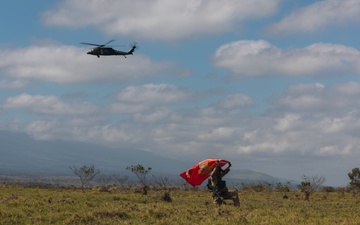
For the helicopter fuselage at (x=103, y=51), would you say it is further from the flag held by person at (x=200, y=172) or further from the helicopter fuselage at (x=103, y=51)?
the flag held by person at (x=200, y=172)

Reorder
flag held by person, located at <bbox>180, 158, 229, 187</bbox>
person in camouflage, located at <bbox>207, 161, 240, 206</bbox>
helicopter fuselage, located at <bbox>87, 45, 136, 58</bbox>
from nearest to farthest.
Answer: person in camouflage, located at <bbox>207, 161, 240, 206</bbox>
flag held by person, located at <bbox>180, 158, 229, 187</bbox>
helicopter fuselage, located at <bbox>87, 45, 136, 58</bbox>

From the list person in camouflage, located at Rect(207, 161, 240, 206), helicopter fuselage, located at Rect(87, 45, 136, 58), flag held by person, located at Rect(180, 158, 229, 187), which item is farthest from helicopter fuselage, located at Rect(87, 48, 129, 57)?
person in camouflage, located at Rect(207, 161, 240, 206)

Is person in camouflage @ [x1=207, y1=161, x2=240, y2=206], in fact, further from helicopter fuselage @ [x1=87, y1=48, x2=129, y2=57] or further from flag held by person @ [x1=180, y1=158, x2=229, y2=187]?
helicopter fuselage @ [x1=87, y1=48, x2=129, y2=57]

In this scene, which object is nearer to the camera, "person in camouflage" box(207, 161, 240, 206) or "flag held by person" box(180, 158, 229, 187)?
"person in camouflage" box(207, 161, 240, 206)

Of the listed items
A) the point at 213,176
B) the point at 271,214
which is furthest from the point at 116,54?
the point at 271,214

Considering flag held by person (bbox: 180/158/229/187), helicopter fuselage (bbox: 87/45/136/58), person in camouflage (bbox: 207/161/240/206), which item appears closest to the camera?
person in camouflage (bbox: 207/161/240/206)

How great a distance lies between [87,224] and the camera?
19.6 meters

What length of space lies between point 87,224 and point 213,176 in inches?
345

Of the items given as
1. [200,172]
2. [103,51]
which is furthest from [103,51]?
[200,172]

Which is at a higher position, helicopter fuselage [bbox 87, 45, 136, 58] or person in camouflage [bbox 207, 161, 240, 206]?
helicopter fuselage [bbox 87, 45, 136, 58]

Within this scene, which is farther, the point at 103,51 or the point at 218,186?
the point at 103,51

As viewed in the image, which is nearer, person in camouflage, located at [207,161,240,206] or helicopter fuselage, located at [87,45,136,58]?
person in camouflage, located at [207,161,240,206]

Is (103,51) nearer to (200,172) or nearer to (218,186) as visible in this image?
(200,172)

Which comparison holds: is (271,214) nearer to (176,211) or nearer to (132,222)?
(176,211)
